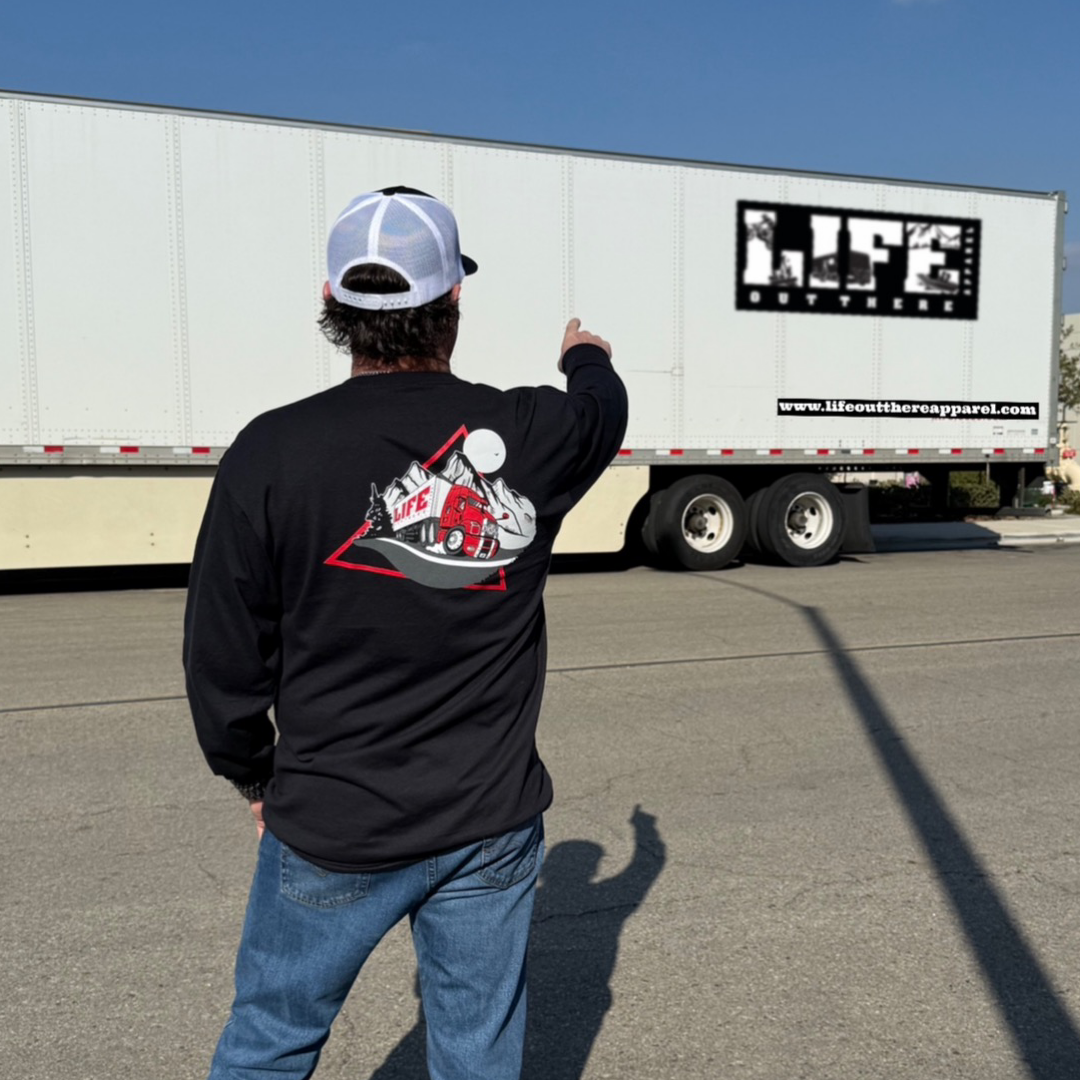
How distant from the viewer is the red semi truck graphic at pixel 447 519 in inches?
76.7

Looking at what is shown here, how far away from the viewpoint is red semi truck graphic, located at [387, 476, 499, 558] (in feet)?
6.39

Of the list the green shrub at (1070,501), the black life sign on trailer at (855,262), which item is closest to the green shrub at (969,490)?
the green shrub at (1070,501)

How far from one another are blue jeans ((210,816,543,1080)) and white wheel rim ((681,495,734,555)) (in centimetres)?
1245

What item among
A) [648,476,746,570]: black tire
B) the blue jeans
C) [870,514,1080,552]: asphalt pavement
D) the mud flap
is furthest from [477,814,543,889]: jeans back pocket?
[870,514,1080,552]: asphalt pavement

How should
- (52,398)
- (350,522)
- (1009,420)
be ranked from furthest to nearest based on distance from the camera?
(1009,420), (52,398), (350,522)

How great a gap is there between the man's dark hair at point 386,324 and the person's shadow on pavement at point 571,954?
198cm

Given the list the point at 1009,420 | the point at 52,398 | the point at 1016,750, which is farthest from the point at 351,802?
the point at 1009,420

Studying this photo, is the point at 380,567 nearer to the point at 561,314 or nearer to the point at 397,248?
the point at 397,248

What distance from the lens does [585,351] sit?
2477 mm

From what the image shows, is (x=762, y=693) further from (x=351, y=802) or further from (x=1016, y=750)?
(x=351, y=802)

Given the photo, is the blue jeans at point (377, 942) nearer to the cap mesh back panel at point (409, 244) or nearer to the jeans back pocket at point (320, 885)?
the jeans back pocket at point (320, 885)

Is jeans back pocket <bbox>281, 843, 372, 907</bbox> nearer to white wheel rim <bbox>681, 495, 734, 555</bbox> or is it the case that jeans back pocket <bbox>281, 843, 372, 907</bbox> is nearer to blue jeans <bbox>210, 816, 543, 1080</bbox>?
blue jeans <bbox>210, 816, 543, 1080</bbox>

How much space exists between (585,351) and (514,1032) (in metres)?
1.29

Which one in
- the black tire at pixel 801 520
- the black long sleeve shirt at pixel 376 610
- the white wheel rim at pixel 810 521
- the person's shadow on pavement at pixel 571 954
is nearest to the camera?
the black long sleeve shirt at pixel 376 610
